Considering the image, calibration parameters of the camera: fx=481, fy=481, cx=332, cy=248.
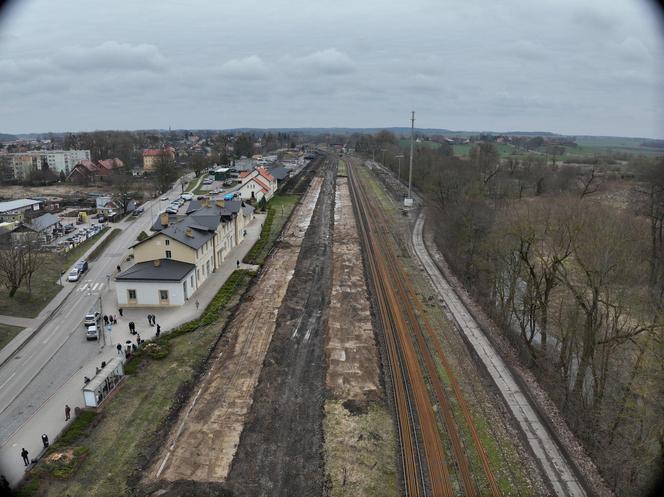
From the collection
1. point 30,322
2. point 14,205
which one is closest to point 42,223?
point 14,205

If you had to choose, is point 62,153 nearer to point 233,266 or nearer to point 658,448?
point 233,266

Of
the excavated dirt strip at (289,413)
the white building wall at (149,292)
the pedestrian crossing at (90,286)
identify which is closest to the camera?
the excavated dirt strip at (289,413)

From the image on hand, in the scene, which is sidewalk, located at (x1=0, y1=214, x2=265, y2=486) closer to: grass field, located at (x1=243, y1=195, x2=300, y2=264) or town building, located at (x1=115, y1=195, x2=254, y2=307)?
town building, located at (x1=115, y1=195, x2=254, y2=307)

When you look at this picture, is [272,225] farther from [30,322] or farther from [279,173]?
[279,173]

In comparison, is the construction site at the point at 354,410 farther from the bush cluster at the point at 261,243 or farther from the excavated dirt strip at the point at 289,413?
the bush cluster at the point at 261,243

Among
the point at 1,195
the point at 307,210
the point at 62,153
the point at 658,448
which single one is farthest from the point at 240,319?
the point at 62,153

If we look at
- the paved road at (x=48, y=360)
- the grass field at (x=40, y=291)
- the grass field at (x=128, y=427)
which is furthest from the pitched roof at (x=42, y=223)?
the grass field at (x=128, y=427)
